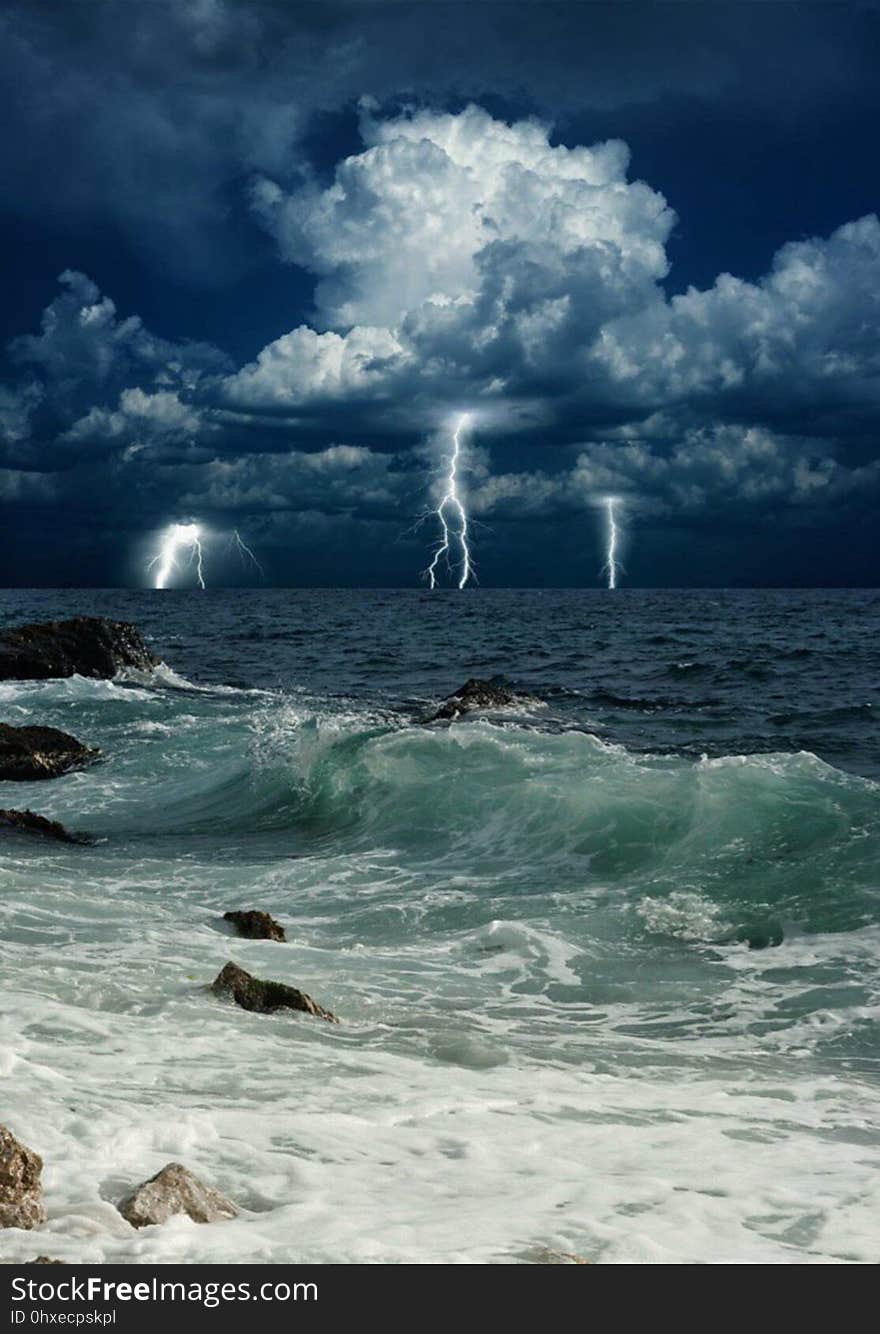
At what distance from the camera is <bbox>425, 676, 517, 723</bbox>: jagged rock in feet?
75.0

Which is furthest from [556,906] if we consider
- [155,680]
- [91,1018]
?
[155,680]

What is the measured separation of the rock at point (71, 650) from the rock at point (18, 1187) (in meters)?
28.0

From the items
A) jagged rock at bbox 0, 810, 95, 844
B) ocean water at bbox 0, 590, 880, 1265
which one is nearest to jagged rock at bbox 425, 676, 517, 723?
ocean water at bbox 0, 590, 880, 1265

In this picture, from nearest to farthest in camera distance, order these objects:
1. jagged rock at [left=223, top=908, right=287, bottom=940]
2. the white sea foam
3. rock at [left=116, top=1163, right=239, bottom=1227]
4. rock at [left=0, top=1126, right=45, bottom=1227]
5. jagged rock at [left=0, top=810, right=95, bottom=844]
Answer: rock at [left=0, top=1126, right=45, bottom=1227] → rock at [left=116, top=1163, right=239, bottom=1227] → the white sea foam → jagged rock at [left=223, top=908, right=287, bottom=940] → jagged rock at [left=0, top=810, right=95, bottom=844]

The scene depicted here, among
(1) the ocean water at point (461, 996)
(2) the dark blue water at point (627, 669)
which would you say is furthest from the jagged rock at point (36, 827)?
(2) the dark blue water at point (627, 669)

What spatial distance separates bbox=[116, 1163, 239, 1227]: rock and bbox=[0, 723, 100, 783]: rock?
48.3ft

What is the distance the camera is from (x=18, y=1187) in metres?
3.83

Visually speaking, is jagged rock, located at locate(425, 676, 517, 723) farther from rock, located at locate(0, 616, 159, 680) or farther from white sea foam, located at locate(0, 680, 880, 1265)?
rock, located at locate(0, 616, 159, 680)

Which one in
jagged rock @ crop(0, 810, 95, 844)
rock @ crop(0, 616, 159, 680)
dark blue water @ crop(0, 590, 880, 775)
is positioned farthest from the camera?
rock @ crop(0, 616, 159, 680)

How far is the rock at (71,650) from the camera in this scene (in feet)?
99.4

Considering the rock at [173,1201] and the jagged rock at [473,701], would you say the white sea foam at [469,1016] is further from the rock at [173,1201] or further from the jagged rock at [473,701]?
the jagged rock at [473,701]

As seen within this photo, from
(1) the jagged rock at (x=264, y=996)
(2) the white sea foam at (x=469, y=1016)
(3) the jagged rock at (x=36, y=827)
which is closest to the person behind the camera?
(2) the white sea foam at (x=469, y=1016)

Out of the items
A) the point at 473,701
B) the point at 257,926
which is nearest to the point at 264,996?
the point at 257,926
